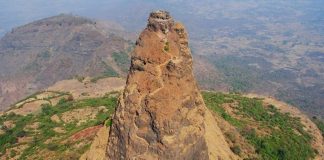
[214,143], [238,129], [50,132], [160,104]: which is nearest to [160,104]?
[160,104]

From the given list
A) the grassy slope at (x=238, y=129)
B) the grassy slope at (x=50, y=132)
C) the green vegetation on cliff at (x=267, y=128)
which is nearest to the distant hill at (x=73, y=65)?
the grassy slope at (x=50, y=132)

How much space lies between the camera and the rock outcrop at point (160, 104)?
25.8m

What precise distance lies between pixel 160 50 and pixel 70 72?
496ft

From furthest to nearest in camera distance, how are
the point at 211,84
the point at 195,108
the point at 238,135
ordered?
the point at 211,84 < the point at 238,135 < the point at 195,108

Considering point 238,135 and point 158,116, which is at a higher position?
point 158,116

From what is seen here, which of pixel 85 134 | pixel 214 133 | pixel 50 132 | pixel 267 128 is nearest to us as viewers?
pixel 214 133

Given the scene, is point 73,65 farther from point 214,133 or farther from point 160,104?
point 160,104

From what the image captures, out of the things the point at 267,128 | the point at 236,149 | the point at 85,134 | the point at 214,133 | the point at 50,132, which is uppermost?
the point at 214,133

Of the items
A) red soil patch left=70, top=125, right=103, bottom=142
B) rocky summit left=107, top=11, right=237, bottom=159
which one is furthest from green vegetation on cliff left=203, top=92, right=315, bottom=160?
rocky summit left=107, top=11, right=237, bottom=159

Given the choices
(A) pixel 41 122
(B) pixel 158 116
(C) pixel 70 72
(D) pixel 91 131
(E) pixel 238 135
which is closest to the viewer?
(B) pixel 158 116

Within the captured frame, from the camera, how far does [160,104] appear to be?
2584 cm

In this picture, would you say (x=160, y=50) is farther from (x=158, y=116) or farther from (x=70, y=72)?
(x=70, y=72)

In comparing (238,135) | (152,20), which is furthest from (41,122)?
(152,20)

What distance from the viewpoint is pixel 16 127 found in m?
66.5
